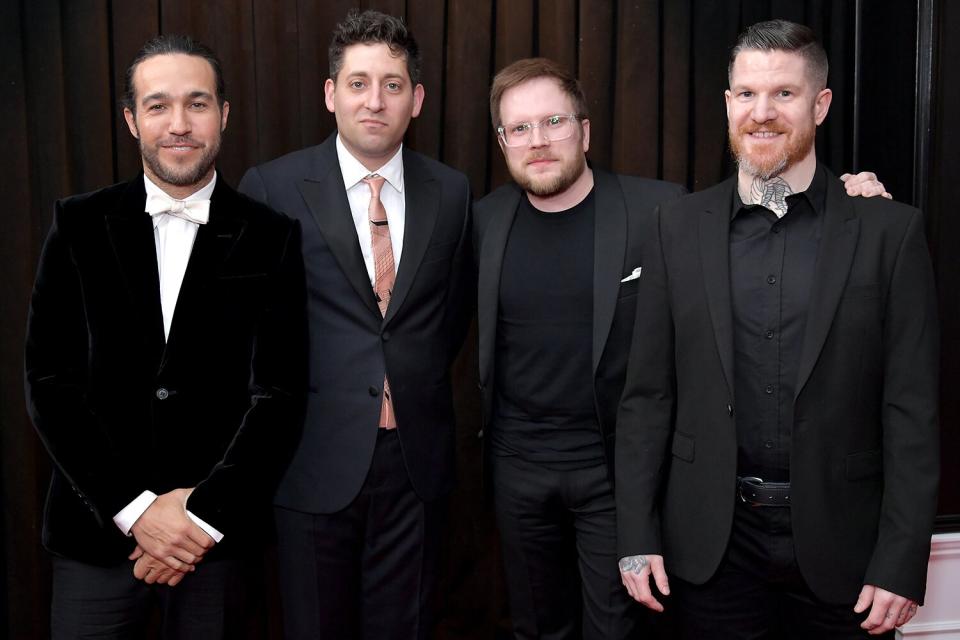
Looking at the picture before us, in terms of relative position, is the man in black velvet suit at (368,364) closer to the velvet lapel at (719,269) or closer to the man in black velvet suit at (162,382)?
the man in black velvet suit at (162,382)

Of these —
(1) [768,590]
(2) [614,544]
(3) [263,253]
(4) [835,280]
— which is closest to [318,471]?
(3) [263,253]

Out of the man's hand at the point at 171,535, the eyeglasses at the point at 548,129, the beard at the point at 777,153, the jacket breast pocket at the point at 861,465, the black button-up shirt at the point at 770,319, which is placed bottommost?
the man's hand at the point at 171,535

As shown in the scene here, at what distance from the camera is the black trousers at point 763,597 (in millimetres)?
1779

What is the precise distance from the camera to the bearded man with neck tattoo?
5.62ft

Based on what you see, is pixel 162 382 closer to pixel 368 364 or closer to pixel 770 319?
pixel 368 364

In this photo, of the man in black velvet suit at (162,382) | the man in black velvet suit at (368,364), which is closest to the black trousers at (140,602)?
the man in black velvet suit at (162,382)

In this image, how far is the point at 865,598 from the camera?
5.69 feet

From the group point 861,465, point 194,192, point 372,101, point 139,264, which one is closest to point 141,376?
point 139,264

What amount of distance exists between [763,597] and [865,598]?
20 cm

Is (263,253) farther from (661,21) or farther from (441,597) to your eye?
(661,21)

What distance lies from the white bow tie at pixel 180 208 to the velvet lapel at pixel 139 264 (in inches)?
1.4

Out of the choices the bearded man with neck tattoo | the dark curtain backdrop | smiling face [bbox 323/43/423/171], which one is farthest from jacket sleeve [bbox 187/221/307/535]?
the dark curtain backdrop

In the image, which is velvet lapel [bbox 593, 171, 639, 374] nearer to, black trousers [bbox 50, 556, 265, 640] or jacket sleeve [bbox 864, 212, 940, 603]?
jacket sleeve [bbox 864, 212, 940, 603]

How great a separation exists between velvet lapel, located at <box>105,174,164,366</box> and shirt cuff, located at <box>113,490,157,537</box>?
1.01ft
